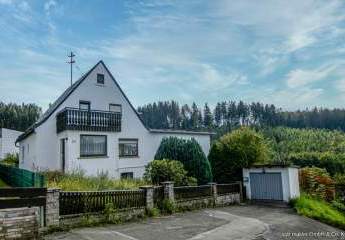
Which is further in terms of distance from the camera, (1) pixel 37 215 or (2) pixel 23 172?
(2) pixel 23 172

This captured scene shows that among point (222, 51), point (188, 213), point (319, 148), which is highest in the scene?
point (222, 51)

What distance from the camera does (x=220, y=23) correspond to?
15180mm

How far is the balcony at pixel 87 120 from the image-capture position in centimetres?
2216

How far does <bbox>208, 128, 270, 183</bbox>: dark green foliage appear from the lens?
22.3 m

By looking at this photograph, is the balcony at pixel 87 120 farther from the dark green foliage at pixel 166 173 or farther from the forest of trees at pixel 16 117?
the forest of trees at pixel 16 117

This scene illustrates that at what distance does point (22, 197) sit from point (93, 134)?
1356cm

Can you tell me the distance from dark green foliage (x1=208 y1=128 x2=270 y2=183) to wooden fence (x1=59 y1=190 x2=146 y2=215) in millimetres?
9365

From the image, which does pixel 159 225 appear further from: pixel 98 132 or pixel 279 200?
pixel 98 132

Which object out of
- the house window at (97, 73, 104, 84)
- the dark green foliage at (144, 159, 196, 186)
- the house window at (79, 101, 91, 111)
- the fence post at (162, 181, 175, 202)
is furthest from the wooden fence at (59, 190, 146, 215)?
the house window at (97, 73, 104, 84)

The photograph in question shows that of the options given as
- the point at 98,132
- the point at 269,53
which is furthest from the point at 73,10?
the point at 98,132

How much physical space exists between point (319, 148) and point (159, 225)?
45.8m

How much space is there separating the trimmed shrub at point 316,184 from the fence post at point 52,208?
17.1 meters

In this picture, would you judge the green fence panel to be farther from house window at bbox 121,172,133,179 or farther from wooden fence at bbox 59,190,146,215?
house window at bbox 121,172,133,179

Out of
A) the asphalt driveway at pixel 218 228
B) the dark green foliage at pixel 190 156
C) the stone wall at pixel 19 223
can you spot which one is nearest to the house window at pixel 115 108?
the dark green foliage at pixel 190 156
